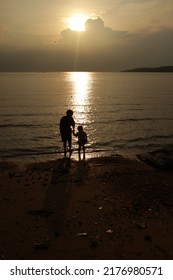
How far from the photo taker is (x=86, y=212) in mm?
11562

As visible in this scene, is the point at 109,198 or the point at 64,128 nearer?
the point at 109,198

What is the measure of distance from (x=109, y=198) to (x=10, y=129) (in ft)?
65.6

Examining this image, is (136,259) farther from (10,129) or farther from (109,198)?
(10,129)

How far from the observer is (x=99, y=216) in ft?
36.7

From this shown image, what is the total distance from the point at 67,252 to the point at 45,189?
5.26m

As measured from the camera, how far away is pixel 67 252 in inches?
A: 352

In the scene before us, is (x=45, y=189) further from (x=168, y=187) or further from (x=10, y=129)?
(x=10, y=129)

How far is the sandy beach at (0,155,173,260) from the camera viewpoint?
909 cm

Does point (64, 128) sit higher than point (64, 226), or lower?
higher

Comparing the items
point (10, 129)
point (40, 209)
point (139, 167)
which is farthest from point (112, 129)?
point (40, 209)

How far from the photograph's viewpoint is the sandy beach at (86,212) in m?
9.09

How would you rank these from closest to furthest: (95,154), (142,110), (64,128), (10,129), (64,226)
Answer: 1. (64,226)
2. (64,128)
3. (95,154)
4. (10,129)
5. (142,110)

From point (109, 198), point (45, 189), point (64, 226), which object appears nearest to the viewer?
point (64, 226)

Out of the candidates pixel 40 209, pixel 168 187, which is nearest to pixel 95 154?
pixel 168 187
